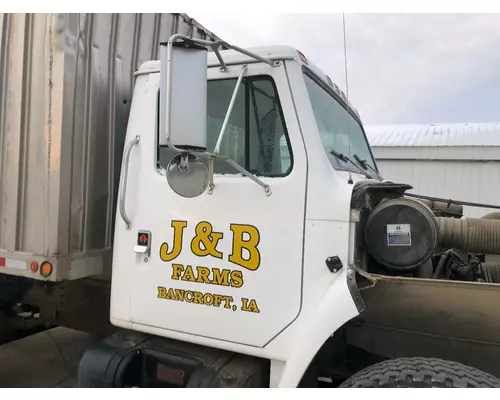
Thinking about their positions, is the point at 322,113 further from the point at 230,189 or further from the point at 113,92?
the point at 113,92

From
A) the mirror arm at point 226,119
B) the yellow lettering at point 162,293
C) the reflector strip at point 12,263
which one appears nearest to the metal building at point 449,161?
the mirror arm at point 226,119

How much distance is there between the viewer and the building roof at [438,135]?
10719 millimetres

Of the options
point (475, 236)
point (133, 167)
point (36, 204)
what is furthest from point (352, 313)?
point (36, 204)

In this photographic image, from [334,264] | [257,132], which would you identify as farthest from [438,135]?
[334,264]

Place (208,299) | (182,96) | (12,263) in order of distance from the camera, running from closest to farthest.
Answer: (182,96) < (208,299) < (12,263)

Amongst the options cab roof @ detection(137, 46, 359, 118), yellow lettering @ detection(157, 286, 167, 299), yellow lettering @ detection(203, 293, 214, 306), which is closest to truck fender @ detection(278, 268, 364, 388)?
yellow lettering @ detection(203, 293, 214, 306)

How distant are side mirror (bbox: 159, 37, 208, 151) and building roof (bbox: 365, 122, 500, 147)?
9.44 m

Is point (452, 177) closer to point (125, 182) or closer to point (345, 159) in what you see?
point (345, 159)

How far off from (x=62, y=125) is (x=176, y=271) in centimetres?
104

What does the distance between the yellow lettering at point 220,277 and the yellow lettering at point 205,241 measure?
0.08m

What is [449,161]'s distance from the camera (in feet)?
36.1

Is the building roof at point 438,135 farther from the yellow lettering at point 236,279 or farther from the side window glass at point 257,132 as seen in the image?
the yellow lettering at point 236,279

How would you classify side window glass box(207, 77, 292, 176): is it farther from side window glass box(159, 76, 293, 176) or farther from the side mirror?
the side mirror

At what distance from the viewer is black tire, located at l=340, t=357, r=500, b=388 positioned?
167cm
